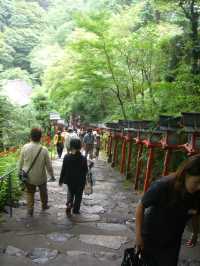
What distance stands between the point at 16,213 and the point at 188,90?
580 centimetres

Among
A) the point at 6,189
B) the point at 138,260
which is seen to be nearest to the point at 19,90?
the point at 6,189

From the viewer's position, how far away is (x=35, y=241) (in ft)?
20.7

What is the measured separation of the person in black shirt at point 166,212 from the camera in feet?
9.77

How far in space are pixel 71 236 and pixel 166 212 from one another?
12.9 ft

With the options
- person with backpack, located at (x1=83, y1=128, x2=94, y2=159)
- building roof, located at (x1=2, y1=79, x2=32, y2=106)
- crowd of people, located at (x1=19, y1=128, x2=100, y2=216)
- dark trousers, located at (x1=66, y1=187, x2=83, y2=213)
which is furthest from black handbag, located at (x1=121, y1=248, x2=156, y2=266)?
building roof, located at (x1=2, y1=79, x2=32, y2=106)

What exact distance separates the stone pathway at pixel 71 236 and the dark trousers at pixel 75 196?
260mm

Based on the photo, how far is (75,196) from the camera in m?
8.29

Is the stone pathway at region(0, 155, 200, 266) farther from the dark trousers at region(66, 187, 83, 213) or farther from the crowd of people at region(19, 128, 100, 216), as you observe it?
the crowd of people at region(19, 128, 100, 216)

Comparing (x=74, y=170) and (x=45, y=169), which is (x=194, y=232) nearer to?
(x=74, y=170)

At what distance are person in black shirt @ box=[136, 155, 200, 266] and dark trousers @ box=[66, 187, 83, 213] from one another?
16.5ft

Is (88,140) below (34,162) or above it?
below

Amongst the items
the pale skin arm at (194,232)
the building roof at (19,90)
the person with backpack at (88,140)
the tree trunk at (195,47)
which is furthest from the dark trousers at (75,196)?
the building roof at (19,90)

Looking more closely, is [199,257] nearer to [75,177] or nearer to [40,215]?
[75,177]

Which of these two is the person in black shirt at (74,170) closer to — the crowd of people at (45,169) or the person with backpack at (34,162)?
the crowd of people at (45,169)
